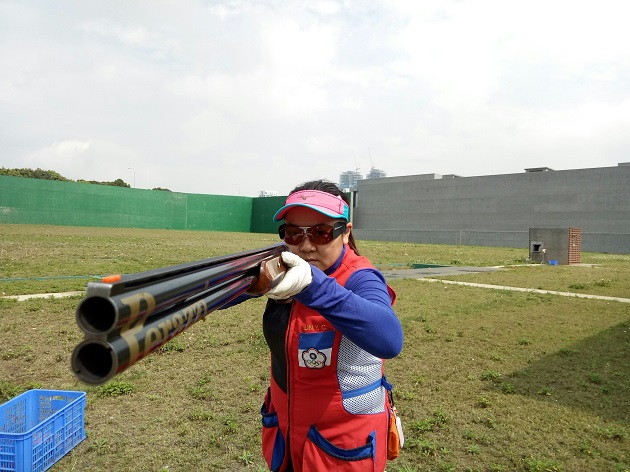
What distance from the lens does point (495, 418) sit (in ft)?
14.1

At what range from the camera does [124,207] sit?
50.2 m

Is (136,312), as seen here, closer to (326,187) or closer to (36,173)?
(326,187)

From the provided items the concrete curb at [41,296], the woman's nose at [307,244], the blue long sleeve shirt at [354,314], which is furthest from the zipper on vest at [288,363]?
the concrete curb at [41,296]

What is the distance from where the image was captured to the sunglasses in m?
1.94

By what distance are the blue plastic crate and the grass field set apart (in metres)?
0.13

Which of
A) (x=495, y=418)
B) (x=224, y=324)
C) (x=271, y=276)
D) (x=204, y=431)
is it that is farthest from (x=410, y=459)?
(x=224, y=324)

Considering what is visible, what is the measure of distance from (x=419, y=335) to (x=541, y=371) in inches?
74.2

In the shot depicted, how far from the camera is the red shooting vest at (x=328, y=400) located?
1.78 metres

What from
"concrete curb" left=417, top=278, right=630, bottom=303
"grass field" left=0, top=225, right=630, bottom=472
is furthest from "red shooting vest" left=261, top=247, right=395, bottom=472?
"concrete curb" left=417, top=278, right=630, bottom=303

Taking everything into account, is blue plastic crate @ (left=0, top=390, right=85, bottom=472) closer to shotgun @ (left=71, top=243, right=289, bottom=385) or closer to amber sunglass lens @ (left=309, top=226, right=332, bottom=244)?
amber sunglass lens @ (left=309, top=226, right=332, bottom=244)

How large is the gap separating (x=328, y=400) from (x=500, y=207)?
1740 inches

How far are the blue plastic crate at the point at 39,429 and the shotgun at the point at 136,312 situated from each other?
103 inches

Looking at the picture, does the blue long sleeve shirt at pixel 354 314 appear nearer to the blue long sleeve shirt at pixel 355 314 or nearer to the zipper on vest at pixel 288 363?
the blue long sleeve shirt at pixel 355 314

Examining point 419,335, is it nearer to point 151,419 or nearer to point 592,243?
point 151,419
